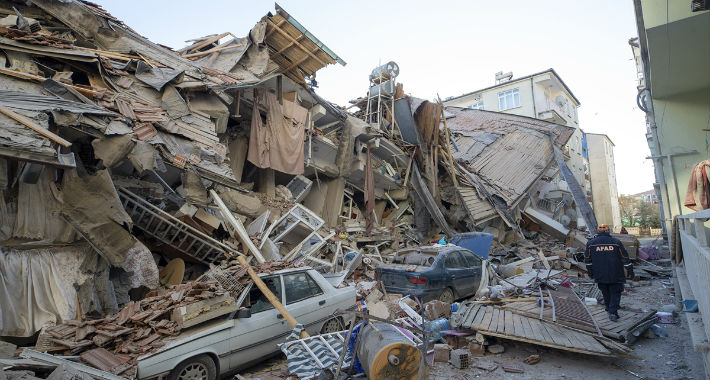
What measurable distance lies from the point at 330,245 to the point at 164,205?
5.00 metres

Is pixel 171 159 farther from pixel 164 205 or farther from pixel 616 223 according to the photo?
pixel 616 223

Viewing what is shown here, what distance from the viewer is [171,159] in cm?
731

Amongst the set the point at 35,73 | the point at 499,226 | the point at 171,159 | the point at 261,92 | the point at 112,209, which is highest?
the point at 261,92

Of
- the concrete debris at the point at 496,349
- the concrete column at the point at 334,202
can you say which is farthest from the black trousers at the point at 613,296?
the concrete column at the point at 334,202

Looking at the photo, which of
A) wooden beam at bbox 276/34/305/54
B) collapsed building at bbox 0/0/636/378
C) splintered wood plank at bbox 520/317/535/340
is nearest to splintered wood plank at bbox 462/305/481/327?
splintered wood plank at bbox 520/317/535/340

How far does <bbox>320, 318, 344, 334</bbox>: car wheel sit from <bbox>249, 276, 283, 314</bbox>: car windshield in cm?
102

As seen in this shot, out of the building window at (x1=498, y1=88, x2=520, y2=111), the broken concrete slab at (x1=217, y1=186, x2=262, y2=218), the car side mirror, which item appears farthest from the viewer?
the building window at (x1=498, y1=88, x2=520, y2=111)

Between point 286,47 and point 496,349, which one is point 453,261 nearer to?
point 496,349

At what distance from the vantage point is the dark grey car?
809 cm

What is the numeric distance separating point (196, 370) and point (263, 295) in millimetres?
1357

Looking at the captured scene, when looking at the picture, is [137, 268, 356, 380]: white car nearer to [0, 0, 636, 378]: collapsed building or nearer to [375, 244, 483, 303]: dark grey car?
[0, 0, 636, 378]: collapsed building

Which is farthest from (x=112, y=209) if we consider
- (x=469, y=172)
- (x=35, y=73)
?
(x=469, y=172)

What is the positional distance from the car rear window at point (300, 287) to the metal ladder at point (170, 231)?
2.64 m

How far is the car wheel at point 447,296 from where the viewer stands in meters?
8.30
